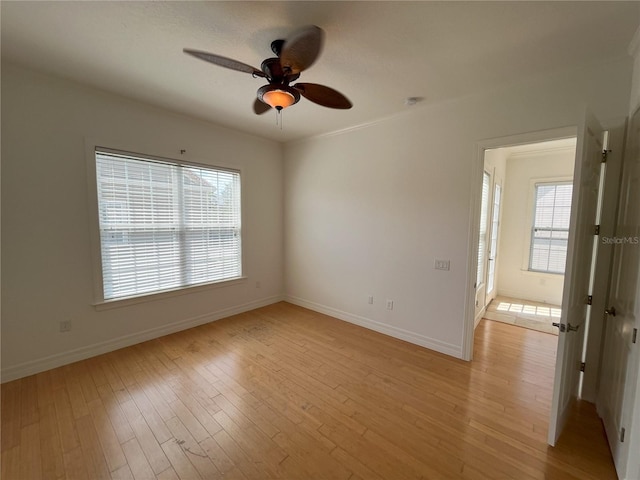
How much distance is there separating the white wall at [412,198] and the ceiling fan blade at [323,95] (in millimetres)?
1409

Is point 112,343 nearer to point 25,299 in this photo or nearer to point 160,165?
point 25,299

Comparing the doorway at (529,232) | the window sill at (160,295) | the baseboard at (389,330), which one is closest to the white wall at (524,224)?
the doorway at (529,232)

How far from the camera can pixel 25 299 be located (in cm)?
238

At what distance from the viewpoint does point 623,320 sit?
66.4 inches

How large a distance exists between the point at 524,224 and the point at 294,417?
205 inches

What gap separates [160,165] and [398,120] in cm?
294

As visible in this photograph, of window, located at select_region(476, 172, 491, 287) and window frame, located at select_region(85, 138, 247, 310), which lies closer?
window frame, located at select_region(85, 138, 247, 310)

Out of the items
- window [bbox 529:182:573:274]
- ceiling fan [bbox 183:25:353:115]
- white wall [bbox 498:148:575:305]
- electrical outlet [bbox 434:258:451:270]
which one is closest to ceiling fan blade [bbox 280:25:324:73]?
ceiling fan [bbox 183:25:353:115]

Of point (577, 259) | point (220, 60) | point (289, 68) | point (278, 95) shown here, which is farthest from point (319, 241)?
point (577, 259)

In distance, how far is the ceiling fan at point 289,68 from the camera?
1.41 m

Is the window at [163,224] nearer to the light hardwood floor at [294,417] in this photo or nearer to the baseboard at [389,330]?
the light hardwood floor at [294,417]

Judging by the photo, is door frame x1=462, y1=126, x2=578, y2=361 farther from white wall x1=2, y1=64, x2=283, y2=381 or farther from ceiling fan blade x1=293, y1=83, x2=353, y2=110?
white wall x1=2, y1=64, x2=283, y2=381

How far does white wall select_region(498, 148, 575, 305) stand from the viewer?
4.52 metres

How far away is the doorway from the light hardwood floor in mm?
1706
